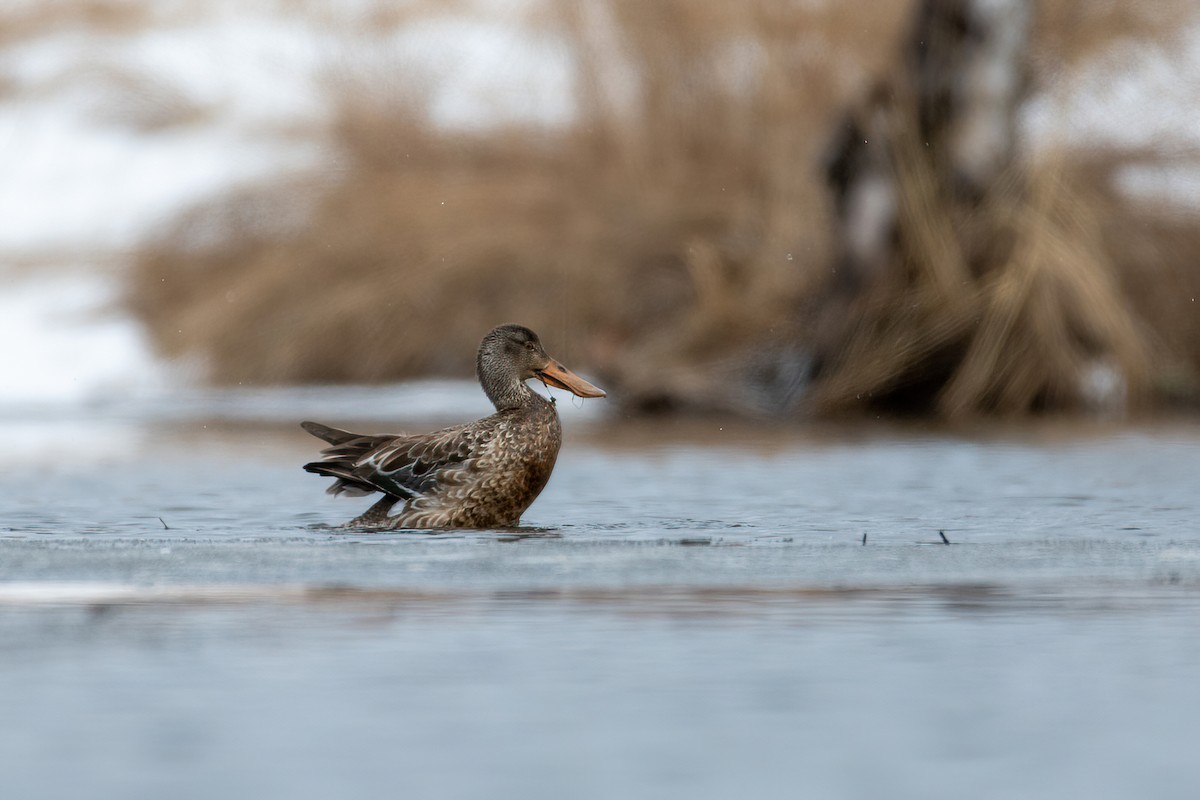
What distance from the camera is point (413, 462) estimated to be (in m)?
5.94

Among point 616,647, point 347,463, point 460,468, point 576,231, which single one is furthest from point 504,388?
point 576,231

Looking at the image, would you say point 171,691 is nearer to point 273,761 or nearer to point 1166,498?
point 273,761

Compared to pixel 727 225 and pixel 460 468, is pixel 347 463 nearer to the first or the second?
pixel 460 468

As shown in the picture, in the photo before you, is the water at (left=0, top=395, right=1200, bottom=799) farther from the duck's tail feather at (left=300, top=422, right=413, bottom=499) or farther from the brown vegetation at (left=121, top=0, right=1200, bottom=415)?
the brown vegetation at (left=121, top=0, right=1200, bottom=415)

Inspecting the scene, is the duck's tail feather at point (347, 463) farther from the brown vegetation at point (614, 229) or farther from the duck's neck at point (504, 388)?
the brown vegetation at point (614, 229)

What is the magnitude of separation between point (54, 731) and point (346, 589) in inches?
61.3

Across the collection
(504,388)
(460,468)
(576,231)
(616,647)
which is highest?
(576,231)

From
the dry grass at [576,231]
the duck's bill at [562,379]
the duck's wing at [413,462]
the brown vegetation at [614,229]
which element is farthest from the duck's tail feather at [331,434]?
the dry grass at [576,231]

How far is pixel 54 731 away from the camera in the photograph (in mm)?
2934

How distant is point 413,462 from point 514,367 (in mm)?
552

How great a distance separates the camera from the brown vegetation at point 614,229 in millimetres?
12578

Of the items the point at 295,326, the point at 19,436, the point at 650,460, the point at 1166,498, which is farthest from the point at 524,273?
the point at 1166,498

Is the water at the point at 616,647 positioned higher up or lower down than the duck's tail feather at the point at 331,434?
lower down

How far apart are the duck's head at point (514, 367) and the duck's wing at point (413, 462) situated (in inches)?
7.7
